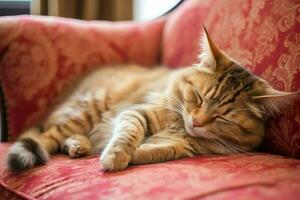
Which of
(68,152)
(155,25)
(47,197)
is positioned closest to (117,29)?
(155,25)

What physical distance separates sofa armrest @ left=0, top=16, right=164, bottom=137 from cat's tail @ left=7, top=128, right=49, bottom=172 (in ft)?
0.86

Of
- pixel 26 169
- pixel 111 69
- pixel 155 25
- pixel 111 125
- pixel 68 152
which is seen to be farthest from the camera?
pixel 155 25

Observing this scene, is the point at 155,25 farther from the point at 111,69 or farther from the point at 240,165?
the point at 240,165

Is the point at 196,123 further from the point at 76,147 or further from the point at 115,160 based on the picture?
the point at 76,147

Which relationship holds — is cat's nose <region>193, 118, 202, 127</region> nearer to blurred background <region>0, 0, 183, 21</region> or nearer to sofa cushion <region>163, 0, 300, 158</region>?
sofa cushion <region>163, 0, 300, 158</region>

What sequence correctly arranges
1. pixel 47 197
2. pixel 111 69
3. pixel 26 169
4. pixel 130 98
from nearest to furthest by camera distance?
pixel 47 197, pixel 26 169, pixel 130 98, pixel 111 69

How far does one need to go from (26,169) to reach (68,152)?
0.21 m

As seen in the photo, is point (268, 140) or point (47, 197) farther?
point (268, 140)

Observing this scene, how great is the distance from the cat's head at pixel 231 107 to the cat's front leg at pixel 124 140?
→ 6.2 inches

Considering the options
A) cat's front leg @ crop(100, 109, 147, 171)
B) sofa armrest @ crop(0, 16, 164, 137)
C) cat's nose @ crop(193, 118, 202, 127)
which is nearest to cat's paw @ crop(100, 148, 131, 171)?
cat's front leg @ crop(100, 109, 147, 171)

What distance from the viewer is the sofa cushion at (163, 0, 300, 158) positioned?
1.19 meters

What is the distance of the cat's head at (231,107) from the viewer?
1254 mm

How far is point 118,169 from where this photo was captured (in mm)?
1129

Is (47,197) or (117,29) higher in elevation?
(117,29)
